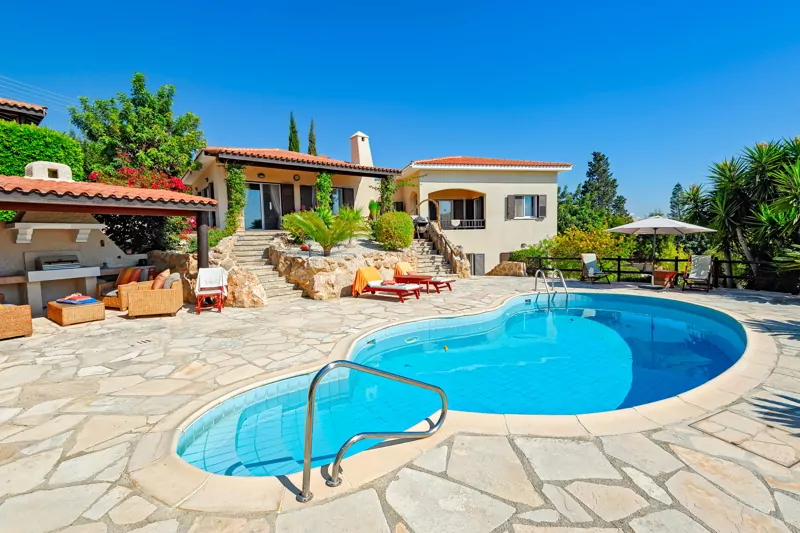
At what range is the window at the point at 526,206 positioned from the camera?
20.9m

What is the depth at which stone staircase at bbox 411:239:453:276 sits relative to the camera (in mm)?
15458

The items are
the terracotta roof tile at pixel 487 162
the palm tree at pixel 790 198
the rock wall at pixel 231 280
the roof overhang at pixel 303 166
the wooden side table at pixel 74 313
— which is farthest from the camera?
the terracotta roof tile at pixel 487 162

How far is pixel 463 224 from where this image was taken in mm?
21672

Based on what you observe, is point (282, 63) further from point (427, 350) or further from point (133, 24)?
point (427, 350)

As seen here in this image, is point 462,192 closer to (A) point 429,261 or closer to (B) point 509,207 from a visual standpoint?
(B) point 509,207

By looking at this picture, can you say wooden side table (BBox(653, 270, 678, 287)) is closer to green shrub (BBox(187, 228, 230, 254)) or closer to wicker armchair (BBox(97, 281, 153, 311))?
green shrub (BBox(187, 228, 230, 254))

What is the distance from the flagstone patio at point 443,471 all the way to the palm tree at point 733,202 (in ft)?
30.1

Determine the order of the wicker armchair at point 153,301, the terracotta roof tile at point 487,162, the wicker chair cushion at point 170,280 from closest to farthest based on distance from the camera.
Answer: the wicker armchair at point 153,301 → the wicker chair cushion at point 170,280 → the terracotta roof tile at point 487,162

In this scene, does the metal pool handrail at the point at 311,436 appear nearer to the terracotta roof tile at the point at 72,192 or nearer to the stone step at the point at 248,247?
the terracotta roof tile at the point at 72,192

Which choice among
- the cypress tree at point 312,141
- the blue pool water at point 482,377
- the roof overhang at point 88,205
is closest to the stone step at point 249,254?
the roof overhang at point 88,205

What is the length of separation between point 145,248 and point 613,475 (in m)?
15.3

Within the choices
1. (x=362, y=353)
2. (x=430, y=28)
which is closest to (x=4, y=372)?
(x=362, y=353)

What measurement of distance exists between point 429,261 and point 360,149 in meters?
8.39

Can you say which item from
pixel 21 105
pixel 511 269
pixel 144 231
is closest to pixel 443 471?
pixel 144 231
